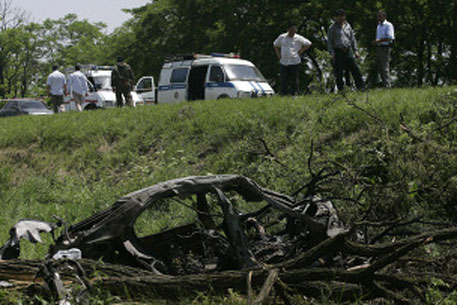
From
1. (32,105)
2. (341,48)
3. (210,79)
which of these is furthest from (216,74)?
(32,105)

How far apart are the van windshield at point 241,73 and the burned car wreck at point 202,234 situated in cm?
1683

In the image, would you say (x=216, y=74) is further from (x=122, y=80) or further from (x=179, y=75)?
(x=122, y=80)

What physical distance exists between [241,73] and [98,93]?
7151 mm

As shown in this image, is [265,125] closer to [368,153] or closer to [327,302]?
[368,153]

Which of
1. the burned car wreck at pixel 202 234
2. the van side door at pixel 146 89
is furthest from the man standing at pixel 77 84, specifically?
the burned car wreck at pixel 202 234

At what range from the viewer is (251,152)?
6336 millimetres

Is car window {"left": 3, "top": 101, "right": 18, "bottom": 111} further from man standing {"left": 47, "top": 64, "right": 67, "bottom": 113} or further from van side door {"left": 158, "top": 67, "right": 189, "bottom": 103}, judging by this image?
man standing {"left": 47, "top": 64, "right": 67, "bottom": 113}

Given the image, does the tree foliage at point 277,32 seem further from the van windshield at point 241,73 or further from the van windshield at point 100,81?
the van windshield at point 100,81

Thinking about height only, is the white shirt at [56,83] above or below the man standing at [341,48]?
below

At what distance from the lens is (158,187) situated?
3.20 m

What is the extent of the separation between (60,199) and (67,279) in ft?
23.1

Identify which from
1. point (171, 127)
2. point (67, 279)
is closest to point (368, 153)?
point (67, 279)

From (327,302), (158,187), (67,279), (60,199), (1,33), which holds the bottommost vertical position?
(60,199)

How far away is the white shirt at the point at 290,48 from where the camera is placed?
46.1 ft
